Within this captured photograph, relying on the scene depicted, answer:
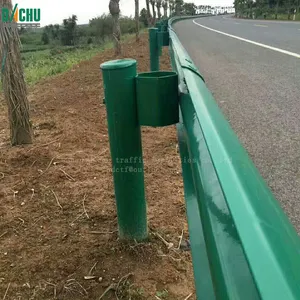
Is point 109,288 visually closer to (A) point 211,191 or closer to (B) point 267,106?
(A) point 211,191

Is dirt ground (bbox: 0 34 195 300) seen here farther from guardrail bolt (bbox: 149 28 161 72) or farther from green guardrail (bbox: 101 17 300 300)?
guardrail bolt (bbox: 149 28 161 72)

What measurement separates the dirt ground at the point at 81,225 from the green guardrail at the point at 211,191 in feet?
0.95

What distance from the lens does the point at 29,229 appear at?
7.85 ft

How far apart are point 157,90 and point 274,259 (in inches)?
45.2

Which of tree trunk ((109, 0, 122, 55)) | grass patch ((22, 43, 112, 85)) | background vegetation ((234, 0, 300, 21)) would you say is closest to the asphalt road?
grass patch ((22, 43, 112, 85))

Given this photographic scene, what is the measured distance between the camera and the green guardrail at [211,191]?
0.56m

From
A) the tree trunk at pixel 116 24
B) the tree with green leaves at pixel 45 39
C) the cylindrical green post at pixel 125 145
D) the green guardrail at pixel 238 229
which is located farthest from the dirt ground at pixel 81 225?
the tree with green leaves at pixel 45 39

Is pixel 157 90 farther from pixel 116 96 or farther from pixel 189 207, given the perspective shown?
pixel 189 207

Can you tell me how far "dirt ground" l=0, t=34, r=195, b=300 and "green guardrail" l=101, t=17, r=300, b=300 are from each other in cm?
29

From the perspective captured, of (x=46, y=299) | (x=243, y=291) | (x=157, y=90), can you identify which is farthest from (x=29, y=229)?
(x=243, y=291)

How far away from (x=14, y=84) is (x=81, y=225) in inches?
74.9

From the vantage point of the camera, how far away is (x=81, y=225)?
241 cm

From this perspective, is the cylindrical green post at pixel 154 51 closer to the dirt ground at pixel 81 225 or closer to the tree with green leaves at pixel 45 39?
the dirt ground at pixel 81 225

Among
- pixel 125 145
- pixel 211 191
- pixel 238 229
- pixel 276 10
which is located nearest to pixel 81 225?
pixel 125 145
